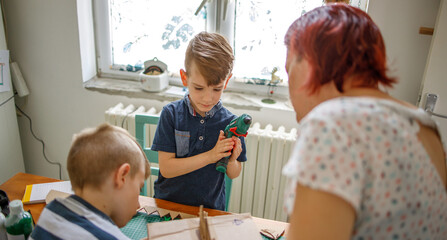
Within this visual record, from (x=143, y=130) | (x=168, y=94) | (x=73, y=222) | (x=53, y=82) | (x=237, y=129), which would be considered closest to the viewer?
(x=73, y=222)

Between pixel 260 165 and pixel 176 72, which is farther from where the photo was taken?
pixel 176 72

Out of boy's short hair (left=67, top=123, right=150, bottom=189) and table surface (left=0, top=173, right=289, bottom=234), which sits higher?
boy's short hair (left=67, top=123, right=150, bottom=189)

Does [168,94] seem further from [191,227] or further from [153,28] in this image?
[191,227]

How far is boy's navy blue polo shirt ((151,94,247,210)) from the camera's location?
133 cm

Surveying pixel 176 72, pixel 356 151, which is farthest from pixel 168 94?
pixel 356 151

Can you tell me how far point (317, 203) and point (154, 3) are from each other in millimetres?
1965

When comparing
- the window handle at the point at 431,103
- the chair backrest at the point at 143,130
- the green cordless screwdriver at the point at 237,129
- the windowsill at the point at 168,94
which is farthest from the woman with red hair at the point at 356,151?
the windowsill at the point at 168,94

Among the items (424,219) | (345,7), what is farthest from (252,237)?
(345,7)

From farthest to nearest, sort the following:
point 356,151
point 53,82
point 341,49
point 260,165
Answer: point 53,82, point 260,165, point 341,49, point 356,151

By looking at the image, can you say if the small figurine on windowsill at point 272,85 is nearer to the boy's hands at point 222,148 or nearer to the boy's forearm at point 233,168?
the boy's forearm at point 233,168

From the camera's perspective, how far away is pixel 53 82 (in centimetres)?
228

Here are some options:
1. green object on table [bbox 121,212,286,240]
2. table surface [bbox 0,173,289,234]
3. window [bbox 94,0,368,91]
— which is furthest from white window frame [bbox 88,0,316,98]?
green object on table [bbox 121,212,286,240]

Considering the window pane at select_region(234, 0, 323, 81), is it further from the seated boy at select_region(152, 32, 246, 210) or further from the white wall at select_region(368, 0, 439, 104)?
the seated boy at select_region(152, 32, 246, 210)

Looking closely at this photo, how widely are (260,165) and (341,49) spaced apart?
1.45 meters
